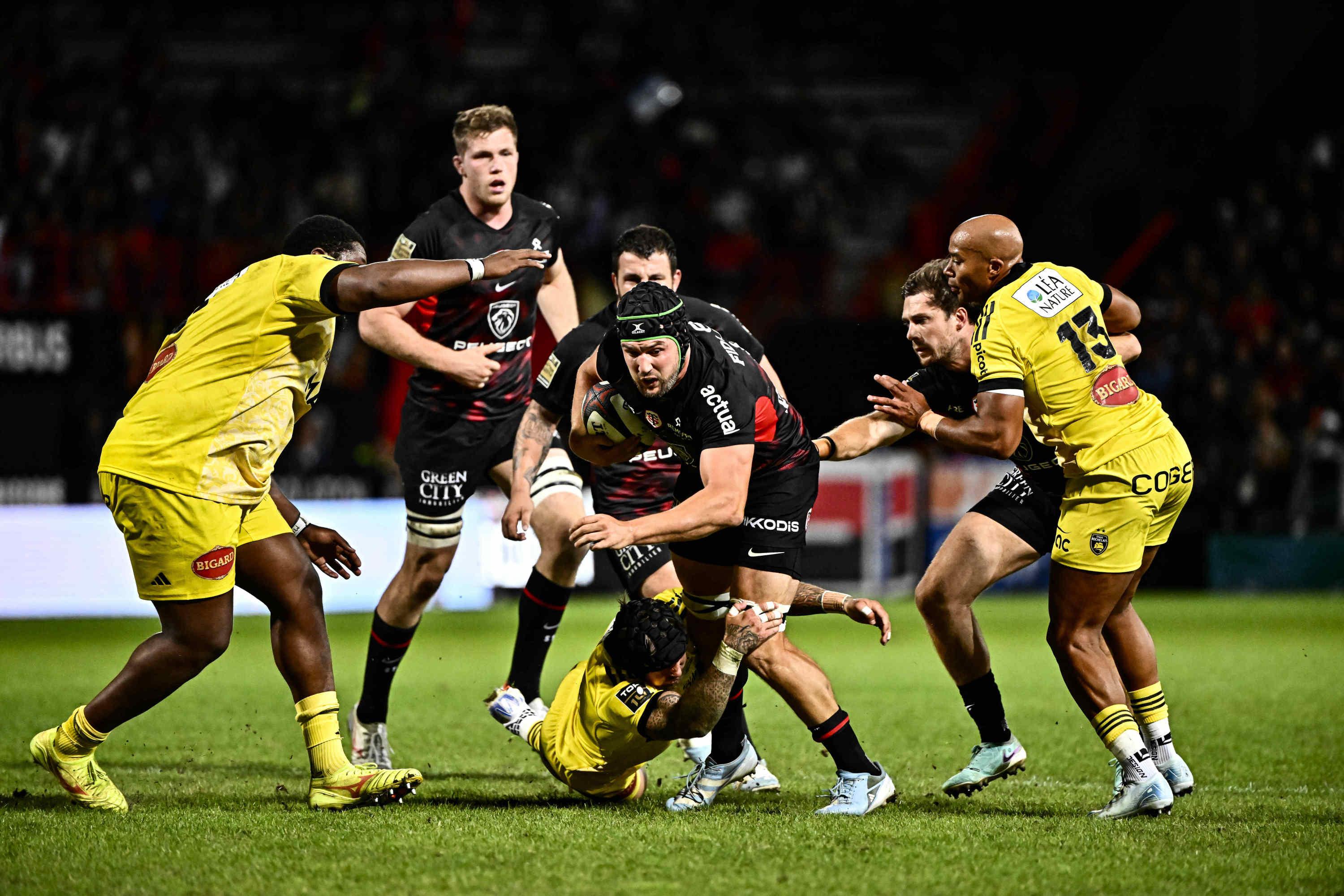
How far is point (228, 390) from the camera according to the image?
5.62 meters

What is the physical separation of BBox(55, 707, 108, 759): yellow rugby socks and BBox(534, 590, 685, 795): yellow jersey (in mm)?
1741

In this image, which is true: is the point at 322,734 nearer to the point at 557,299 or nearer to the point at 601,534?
the point at 601,534

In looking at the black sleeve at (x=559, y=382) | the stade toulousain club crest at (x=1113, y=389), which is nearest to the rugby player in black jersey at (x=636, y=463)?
the black sleeve at (x=559, y=382)

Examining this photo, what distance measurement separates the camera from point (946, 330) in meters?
6.26

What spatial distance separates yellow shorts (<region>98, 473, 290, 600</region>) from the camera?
217 inches

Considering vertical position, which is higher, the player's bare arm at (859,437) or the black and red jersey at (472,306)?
the black and red jersey at (472,306)

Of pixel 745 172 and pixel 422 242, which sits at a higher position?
pixel 745 172

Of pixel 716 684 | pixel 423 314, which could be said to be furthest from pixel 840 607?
pixel 423 314

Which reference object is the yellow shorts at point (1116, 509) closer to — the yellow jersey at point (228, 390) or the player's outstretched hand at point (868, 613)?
the player's outstretched hand at point (868, 613)

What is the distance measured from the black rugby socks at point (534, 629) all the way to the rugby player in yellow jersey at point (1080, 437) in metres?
2.19

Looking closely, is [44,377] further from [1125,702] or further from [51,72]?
[1125,702]

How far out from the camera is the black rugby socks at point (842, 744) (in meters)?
5.69

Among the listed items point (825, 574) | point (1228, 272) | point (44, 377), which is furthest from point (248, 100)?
point (1228, 272)

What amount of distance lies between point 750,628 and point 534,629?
2103 mm
